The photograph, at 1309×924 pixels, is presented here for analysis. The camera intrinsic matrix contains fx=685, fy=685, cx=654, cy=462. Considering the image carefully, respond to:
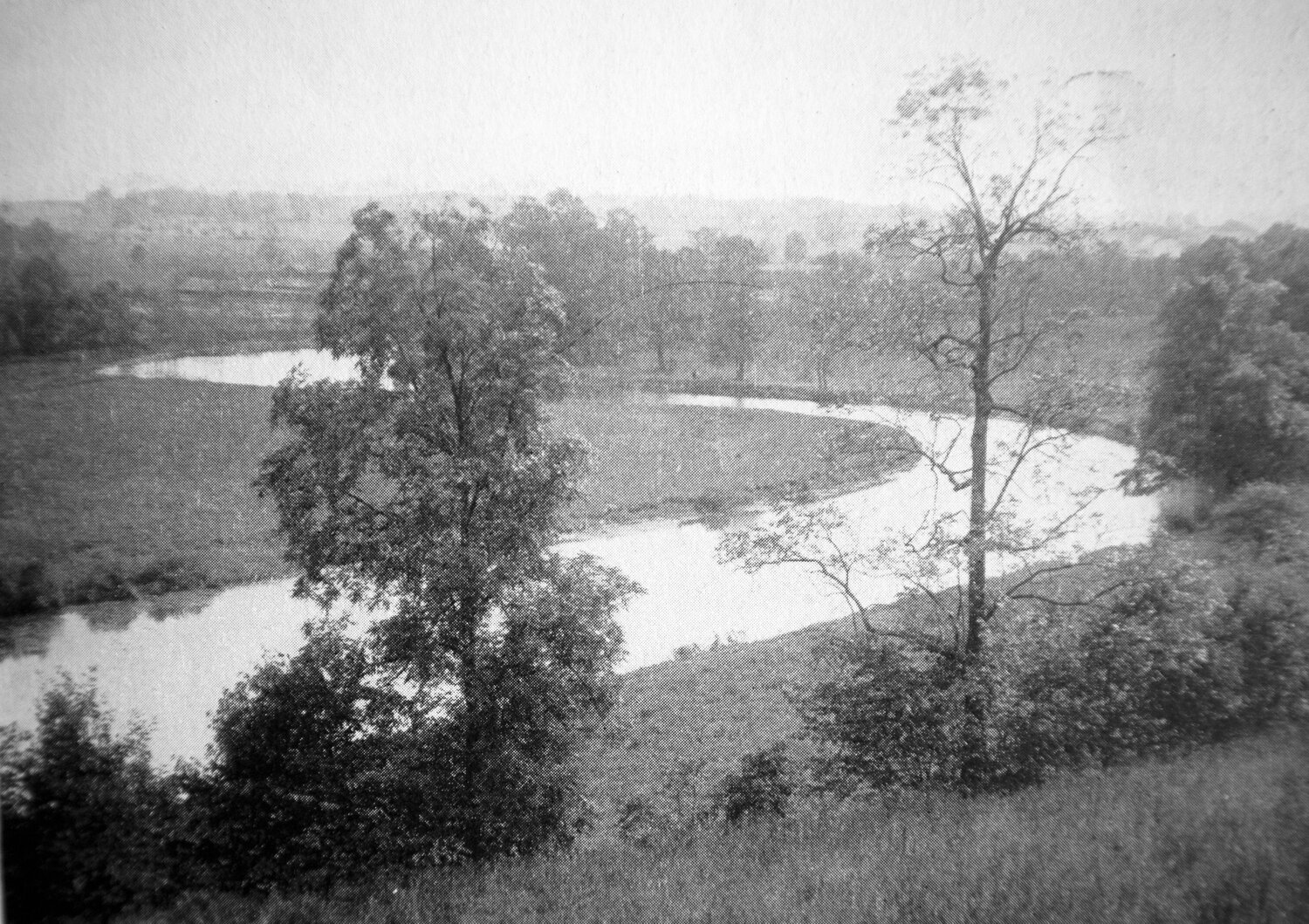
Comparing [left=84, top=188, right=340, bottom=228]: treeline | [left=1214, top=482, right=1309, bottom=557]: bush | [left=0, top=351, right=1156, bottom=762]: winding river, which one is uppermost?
[left=84, top=188, right=340, bottom=228]: treeline

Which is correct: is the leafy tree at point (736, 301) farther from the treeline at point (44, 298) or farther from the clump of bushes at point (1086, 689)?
the treeline at point (44, 298)

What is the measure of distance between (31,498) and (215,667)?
4.57m

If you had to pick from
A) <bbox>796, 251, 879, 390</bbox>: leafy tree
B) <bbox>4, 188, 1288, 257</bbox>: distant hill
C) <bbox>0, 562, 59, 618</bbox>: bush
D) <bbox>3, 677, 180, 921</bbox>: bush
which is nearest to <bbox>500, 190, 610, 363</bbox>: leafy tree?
<bbox>4, 188, 1288, 257</bbox>: distant hill

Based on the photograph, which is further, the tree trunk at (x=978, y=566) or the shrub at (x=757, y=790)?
the shrub at (x=757, y=790)

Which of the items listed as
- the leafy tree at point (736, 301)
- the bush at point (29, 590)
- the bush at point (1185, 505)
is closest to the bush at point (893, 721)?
the bush at point (1185, 505)

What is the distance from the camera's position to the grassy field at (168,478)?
483 inches

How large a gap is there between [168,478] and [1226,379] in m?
28.5

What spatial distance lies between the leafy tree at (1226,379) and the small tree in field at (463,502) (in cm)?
1277

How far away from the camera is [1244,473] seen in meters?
15.2

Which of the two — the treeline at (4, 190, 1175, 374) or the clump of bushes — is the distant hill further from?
the clump of bushes

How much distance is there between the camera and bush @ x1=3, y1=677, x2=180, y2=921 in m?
6.08

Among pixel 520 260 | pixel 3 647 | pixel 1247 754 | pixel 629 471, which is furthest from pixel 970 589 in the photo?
pixel 629 471

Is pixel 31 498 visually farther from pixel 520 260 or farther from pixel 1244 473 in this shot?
pixel 1244 473

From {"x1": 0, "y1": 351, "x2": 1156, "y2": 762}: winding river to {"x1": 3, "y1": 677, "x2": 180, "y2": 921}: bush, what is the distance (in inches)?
36.8
